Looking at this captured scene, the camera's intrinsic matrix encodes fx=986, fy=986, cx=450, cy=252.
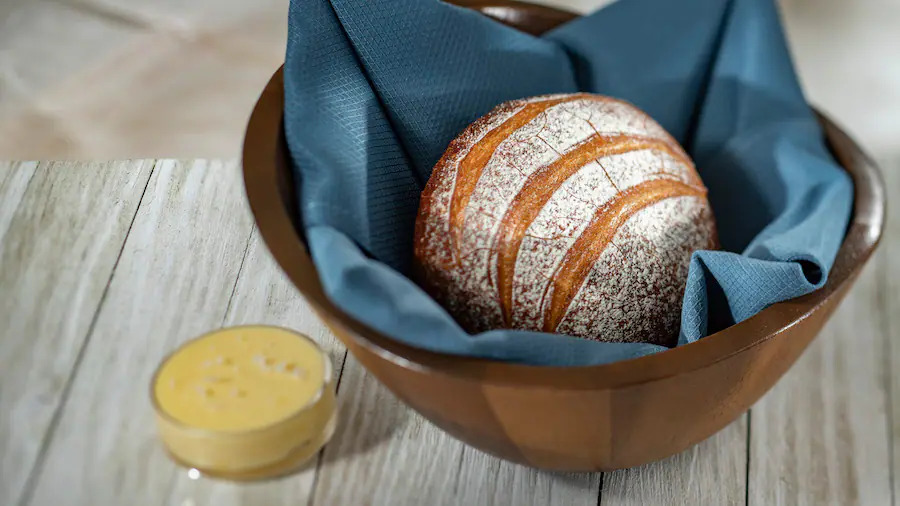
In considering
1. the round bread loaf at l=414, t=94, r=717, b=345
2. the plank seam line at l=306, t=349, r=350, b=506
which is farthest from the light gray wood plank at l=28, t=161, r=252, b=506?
the round bread loaf at l=414, t=94, r=717, b=345

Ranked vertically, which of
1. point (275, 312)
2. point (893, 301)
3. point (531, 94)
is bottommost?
point (893, 301)

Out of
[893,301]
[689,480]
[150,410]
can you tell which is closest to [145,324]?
[150,410]

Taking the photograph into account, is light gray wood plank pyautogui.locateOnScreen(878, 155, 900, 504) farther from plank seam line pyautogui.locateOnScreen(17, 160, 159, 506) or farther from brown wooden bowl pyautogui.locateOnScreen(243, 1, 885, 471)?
plank seam line pyautogui.locateOnScreen(17, 160, 159, 506)

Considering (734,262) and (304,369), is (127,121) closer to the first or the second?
(304,369)

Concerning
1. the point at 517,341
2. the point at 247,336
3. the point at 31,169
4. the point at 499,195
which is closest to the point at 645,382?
the point at 517,341

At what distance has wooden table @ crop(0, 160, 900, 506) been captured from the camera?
2.92 ft

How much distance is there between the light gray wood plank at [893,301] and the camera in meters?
1.17

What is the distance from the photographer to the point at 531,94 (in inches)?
44.5

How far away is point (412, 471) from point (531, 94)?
0.45m

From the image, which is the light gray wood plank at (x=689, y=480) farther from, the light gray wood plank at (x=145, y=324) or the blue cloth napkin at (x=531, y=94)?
the light gray wood plank at (x=145, y=324)

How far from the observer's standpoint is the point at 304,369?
89cm

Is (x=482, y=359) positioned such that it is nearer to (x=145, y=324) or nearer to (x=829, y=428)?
(x=145, y=324)

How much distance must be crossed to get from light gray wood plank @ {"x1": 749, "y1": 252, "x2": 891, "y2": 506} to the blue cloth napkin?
0.64ft

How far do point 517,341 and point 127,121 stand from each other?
1.08 m
